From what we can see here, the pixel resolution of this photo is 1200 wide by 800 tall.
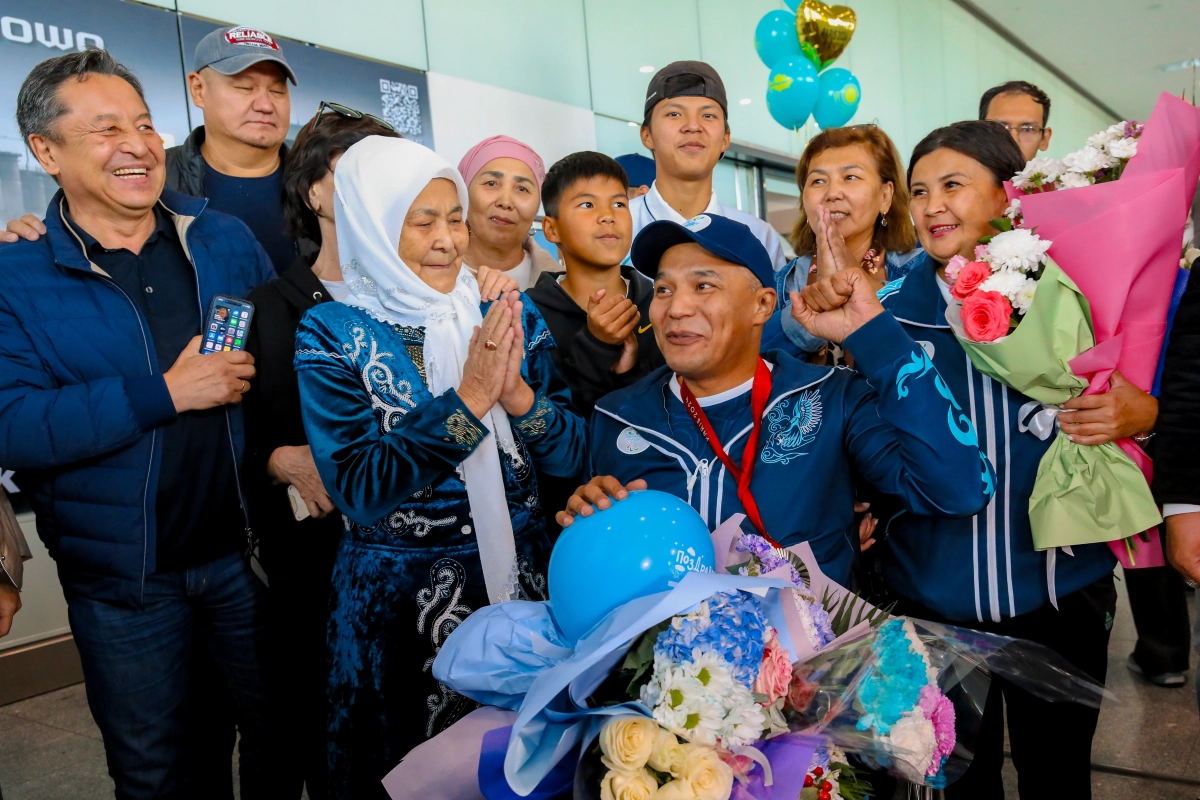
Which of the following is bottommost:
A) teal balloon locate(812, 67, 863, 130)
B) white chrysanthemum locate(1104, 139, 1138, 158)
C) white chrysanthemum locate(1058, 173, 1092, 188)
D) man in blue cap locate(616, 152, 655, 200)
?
white chrysanthemum locate(1058, 173, 1092, 188)

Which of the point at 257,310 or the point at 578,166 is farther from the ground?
the point at 578,166

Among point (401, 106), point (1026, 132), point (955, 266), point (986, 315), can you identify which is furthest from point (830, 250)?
point (401, 106)

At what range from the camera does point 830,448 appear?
1.62 metres

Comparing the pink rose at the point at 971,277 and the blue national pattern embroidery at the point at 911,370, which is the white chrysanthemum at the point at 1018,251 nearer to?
the pink rose at the point at 971,277

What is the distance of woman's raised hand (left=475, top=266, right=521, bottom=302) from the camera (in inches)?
75.9

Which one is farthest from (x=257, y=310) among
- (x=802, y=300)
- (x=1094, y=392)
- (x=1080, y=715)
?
(x=1080, y=715)

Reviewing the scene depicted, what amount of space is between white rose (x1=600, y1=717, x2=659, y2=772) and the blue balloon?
184mm

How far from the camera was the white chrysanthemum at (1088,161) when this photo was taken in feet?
5.87

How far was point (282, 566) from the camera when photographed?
206 centimetres

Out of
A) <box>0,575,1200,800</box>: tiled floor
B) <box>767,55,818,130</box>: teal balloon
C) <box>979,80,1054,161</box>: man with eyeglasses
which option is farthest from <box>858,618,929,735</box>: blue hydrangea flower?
<box>767,55,818,130</box>: teal balloon

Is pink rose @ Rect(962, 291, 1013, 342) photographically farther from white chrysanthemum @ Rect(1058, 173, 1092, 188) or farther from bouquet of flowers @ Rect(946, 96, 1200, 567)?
white chrysanthemum @ Rect(1058, 173, 1092, 188)

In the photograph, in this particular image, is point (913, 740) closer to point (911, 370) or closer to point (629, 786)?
point (629, 786)

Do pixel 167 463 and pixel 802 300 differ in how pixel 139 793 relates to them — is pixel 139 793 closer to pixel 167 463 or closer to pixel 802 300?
pixel 167 463

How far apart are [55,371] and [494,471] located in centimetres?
97
